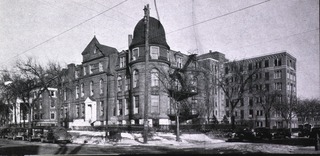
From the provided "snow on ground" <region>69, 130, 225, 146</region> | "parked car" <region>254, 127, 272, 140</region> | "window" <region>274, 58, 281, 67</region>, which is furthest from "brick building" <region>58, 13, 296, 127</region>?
"window" <region>274, 58, 281, 67</region>

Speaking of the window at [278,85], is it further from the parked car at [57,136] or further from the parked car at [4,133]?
the parked car at [4,133]

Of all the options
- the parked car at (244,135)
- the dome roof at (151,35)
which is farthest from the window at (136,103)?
the parked car at (244,135)

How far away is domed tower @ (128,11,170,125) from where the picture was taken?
131 feet

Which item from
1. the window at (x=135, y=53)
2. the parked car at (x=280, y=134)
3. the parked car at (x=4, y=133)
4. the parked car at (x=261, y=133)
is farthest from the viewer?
the window at (x=135, y=53)

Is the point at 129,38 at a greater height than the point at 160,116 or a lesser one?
greater

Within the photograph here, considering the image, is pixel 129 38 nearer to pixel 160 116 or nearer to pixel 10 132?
pixel 160 116

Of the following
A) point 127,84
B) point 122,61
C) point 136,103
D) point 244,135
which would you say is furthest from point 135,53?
point 244,135

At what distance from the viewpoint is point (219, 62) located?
2623 inches

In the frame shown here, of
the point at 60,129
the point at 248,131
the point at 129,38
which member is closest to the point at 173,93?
the point at 248,131

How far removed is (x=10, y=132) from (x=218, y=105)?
4219 cm

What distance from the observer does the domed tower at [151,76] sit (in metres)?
39.9

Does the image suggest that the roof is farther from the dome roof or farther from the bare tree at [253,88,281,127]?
the bare tree at [253,88,281,127]

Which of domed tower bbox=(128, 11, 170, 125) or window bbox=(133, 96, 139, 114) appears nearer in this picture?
domed tower bbox=(128, 11, 170, 125)

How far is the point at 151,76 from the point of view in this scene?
40.3 meters
